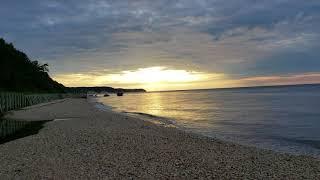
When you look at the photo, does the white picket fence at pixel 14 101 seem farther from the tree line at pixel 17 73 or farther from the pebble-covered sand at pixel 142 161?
the pebble-covered sand at pixel 142 161

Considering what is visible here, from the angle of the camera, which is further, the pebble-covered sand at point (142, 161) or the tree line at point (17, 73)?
the tree line at point (17, 73)

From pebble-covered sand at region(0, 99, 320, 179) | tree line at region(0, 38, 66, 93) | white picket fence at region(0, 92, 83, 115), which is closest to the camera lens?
pebble-covered sand at region(0, 99, 320, 179)

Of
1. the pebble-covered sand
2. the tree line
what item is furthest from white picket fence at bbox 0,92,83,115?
the pebble-covered sand

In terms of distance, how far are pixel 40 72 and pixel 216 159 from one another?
115m

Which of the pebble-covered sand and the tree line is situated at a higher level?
the tree line

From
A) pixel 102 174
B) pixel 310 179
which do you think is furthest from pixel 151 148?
pixel 310 179

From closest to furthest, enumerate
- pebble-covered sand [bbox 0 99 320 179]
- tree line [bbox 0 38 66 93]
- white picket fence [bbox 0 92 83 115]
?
pebble-covered sand [bbox 0 99 320 179] < white picket fence [bbox 0 92 83 115] < tree line [bbox 0 38 66 93]

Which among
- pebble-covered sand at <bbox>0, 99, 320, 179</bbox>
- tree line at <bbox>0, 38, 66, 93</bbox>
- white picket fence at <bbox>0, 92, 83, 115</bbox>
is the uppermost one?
tree line at <bbox>0, 38, 66, 93</bbox>

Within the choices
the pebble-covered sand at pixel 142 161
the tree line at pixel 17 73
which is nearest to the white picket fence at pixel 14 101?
the tree line at pixel 17 73

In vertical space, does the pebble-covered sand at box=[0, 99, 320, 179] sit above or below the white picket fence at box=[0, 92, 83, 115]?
below

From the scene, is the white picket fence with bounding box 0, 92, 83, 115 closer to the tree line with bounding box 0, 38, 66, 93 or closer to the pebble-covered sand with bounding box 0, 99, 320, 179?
the tree line with bounding box 0, 38, 66, 93

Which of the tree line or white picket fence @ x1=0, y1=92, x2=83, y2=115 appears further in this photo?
the tree line

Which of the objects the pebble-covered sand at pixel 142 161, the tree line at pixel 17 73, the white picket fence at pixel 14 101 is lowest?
the pebble-covered sand at pixel 142 161

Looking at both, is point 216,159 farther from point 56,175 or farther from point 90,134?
point 90,134
